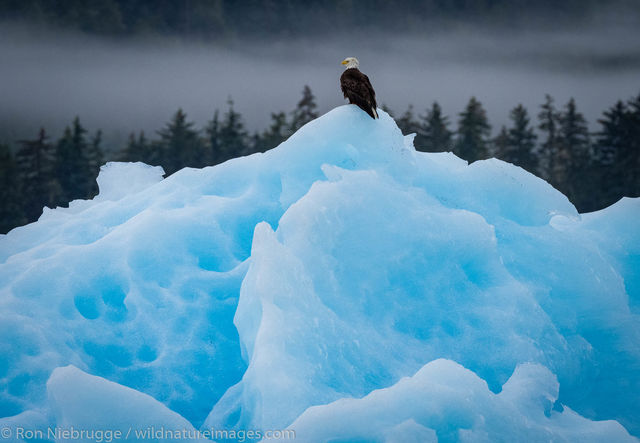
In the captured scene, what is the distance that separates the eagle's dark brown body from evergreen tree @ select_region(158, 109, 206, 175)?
104 feet

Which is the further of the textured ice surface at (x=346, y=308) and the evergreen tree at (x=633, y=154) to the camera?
the evergreen tree at (x=633, y=154)

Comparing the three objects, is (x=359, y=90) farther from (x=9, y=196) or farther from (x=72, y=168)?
(x=72, y=168)

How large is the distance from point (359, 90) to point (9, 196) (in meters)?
31.9

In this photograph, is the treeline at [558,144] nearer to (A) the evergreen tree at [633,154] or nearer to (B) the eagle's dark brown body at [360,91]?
(A) the evergreen tree at [633,154]

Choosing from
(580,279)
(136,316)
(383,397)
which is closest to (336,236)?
(383,397)

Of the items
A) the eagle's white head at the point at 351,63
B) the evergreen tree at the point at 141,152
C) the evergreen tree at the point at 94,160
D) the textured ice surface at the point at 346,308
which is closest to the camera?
the textured ice surface at the point at 346,308

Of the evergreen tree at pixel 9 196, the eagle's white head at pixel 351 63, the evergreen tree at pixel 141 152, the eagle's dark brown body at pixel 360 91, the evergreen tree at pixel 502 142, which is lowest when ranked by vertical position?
the evergreen tree at pixel 9 196

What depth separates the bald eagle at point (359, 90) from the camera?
6.38m

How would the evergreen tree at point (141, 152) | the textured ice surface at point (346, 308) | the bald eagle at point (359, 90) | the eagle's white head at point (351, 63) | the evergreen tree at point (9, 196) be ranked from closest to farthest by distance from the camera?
the textured ice surface at point (346, 308) → the bald eagle at point (359, 90) → the eagle's white head at point (351, 63) → the evergreen tree at point (9, 196) → the evergreen tree at point (141, 152)

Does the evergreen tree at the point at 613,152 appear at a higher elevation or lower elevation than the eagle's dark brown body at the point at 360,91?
lower

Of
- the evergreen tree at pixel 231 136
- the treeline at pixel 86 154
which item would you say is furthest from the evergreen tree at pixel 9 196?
the evergreen tree at pixel 231 136

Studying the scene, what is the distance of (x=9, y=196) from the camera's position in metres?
32.8

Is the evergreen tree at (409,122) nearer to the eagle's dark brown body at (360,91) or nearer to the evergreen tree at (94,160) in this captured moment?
the evergreen tree at (94,160)

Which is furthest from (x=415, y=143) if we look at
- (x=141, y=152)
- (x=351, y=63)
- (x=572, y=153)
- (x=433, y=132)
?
(x=351, y=63)
